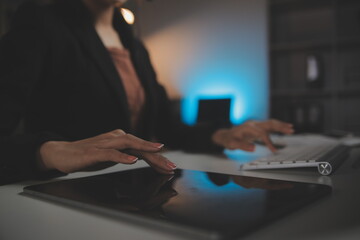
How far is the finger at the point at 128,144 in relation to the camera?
0.41 metres

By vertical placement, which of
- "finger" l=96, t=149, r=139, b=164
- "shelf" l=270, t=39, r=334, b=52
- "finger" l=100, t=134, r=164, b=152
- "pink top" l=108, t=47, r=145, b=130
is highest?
"shelf" l=270, t=39, r=334, b=52

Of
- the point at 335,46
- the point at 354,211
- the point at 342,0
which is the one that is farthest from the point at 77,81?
the point at 342,0

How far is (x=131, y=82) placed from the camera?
3.16 ft

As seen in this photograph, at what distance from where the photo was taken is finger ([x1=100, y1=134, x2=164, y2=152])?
406mm

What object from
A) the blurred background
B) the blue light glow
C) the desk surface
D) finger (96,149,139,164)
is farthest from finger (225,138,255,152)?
the blue light glow

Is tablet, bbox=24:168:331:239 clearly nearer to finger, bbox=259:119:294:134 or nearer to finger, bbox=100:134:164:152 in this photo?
finger, bbox=100:134:164:152

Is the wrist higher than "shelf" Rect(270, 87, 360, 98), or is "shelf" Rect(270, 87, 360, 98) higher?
"shelf" Rect(270, 87, 360, 98)

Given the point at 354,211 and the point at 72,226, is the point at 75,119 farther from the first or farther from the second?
the point at 354,211

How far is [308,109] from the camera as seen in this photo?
2.36 metres

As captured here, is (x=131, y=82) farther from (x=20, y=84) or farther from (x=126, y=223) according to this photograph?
(x=126, y=223)

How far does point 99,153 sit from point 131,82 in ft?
1.93

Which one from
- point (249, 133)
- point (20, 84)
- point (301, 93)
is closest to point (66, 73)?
point (20, 84)

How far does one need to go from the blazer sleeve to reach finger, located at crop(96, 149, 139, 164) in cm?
11

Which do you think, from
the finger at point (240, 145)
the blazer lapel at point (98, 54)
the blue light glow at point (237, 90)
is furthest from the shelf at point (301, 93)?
the blazer lapel at point (98, 54)
